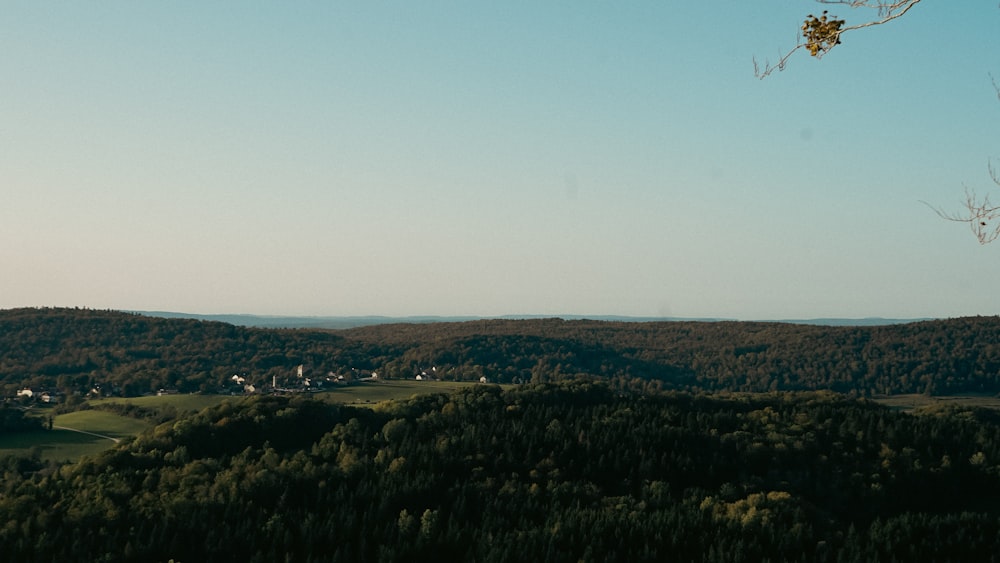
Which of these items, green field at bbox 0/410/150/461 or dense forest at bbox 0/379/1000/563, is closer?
dense forest at bbox 0/379/1000/563

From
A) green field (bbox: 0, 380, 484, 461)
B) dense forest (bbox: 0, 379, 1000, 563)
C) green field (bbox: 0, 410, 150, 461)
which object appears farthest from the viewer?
green field (bbox: 0, 380, 484, 461)

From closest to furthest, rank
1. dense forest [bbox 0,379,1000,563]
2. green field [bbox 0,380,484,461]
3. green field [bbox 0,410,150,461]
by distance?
dense forest [bbox 0,379,1000,563] < green field [bbox 0,410,150,461] < green field [bbox 0,380,484,461]

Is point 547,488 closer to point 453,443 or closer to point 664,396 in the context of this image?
point 453,443

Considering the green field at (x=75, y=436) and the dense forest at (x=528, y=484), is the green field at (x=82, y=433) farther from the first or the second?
the dense forest at (x=528, y=484)

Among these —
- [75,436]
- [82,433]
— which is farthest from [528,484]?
[82,433]

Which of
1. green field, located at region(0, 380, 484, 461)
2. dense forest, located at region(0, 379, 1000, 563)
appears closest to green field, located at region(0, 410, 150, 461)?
green field, located at region(0, 380, 484, 461)

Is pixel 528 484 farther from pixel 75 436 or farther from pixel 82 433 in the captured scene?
pixel 82 433

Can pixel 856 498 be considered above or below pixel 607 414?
below

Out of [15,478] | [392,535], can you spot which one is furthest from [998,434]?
[15,478]

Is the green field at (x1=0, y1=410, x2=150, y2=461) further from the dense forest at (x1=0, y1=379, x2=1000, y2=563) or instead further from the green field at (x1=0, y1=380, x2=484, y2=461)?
the dense forest at (x1=0, y1=379, x2=1000, y2=563)
